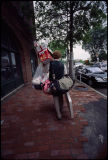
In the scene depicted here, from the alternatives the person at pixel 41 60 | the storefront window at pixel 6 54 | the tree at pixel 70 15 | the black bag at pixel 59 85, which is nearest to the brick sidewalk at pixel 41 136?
the storefront window at pixel 6 54

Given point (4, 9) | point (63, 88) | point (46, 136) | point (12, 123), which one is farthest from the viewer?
point (12, 123)

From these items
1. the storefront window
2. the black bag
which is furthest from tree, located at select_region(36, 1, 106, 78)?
the black bag

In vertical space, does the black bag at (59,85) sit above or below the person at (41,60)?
below

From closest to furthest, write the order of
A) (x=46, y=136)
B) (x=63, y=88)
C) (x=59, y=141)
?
1. (x=59, y=141)
2. (x=46, y=136)
3. (x=63, y=88)

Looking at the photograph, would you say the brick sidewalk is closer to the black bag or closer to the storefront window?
the storefront window

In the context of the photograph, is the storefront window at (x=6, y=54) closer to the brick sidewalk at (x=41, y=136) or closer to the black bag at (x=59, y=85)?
the brick sidewalk at (x=41, y=136)

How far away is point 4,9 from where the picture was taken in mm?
396

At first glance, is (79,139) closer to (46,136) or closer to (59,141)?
(59,141)

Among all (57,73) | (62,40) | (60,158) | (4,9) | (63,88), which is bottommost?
(60,158)

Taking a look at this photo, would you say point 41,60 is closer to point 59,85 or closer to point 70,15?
point 59,85

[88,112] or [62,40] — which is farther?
[62,40]

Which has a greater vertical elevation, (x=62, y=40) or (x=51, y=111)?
(x=62, y=40)

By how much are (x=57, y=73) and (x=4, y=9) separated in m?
1.49

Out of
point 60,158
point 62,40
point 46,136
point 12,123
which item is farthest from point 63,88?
point 62,40
